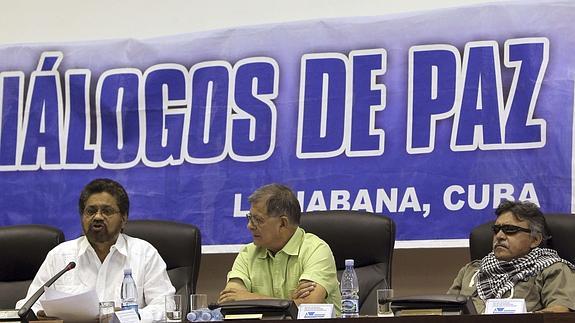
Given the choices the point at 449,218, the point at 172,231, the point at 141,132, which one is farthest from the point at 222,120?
the point at 449,218

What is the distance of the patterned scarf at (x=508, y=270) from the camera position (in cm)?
411

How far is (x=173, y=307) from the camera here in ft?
11.6

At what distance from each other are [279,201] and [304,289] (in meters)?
0.40

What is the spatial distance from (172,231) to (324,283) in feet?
2.38

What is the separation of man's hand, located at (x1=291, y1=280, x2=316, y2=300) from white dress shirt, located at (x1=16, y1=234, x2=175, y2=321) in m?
0.52

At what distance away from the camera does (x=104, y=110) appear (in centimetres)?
511

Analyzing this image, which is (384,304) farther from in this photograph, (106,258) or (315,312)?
(106,258)

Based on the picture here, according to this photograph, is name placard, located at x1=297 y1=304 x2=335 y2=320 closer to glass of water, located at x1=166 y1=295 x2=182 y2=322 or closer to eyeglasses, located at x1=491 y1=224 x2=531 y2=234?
glass of water, located at x1=166 y1=295 x2=182 y2=322

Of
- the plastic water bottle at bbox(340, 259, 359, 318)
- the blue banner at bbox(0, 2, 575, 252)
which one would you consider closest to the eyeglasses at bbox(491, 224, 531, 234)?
the blue banner at bbox(0, 2, 575, 252)

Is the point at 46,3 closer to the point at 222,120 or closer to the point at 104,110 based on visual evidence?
the point at 104,110

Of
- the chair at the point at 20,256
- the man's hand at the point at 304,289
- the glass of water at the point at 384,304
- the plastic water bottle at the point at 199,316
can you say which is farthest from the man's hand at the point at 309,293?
the chair at the point at 20,256

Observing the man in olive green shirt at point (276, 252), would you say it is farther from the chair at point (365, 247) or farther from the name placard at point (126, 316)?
the name placard at point (126, 316)

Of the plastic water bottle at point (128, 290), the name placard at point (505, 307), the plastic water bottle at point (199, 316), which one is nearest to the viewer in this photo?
the name placard at point (505, 307)

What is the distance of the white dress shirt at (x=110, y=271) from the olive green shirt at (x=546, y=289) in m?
1.17
